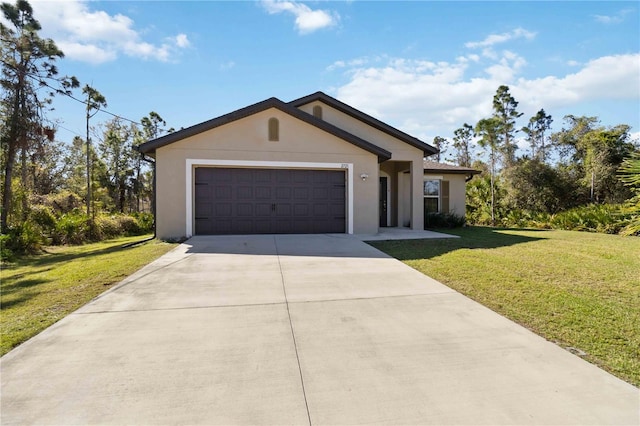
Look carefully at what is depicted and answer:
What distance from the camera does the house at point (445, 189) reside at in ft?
56.0

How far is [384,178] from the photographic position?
52.7 feet

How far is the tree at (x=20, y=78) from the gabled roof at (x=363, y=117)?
1139cm

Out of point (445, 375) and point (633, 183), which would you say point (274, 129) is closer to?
point (633, 183)

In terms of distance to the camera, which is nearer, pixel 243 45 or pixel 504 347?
pixel 504 347

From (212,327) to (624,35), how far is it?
37.3ft

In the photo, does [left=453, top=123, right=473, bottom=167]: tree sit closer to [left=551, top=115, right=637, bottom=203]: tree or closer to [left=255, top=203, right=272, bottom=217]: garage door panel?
[left=551, top=115, right=637, bottom=203]: tree

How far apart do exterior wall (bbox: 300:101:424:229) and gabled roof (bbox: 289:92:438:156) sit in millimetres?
160

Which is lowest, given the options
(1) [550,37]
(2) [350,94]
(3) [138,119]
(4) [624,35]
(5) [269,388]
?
(5) [269,388]

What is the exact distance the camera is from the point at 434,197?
17219 millimetres

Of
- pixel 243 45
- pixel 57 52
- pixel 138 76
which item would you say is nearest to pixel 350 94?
pixel 243 45

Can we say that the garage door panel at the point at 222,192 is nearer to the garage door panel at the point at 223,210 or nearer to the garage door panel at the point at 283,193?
the garage door panel at the point at 223,210

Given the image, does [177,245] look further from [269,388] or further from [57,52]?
[57,52]

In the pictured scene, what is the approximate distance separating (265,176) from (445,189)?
10527 mm

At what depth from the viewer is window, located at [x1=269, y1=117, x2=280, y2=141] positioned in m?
11.6
